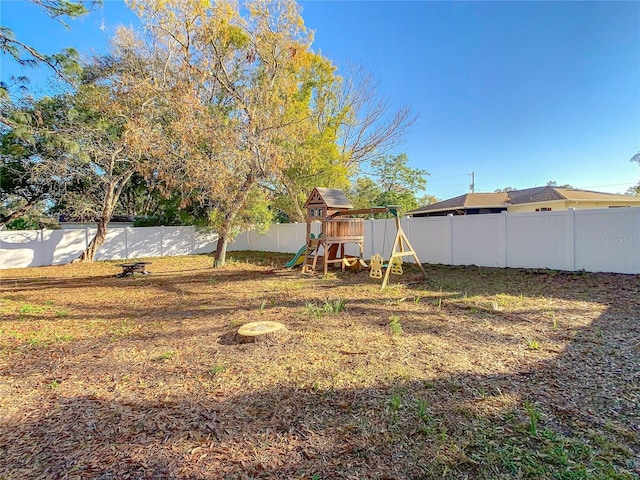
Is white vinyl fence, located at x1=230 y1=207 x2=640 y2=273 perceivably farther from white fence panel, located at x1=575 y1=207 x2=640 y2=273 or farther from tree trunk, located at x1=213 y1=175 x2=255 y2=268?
tree trunk, located at x1=213 y1=175 x2=255 y2=268

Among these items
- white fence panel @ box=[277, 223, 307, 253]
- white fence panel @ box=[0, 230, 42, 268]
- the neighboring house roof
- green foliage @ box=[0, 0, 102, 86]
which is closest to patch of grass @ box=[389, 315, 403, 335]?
green foliage @ box=[0, 0, 102, 86]

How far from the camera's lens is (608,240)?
7.06 metres

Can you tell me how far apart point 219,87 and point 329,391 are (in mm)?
9805

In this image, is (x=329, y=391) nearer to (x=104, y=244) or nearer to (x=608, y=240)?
(x=608, y=240)

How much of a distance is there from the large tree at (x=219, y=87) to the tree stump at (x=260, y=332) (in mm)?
5172

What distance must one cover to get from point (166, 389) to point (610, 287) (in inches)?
295

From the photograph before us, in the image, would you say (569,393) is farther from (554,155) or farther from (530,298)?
(554,155)

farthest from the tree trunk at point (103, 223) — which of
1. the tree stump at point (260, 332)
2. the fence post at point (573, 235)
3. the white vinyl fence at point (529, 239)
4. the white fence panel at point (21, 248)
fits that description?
the fence post at point (573, 235)

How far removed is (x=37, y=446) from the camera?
2090 millimetres

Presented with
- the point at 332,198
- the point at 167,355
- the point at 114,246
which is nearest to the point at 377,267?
the point at 332,198

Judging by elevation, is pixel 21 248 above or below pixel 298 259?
above

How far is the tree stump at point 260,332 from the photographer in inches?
151

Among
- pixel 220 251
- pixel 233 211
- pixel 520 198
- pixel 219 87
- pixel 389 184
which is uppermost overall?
pixel 219 87

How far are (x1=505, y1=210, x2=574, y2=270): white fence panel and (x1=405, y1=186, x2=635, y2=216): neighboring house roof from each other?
922 centimetres
